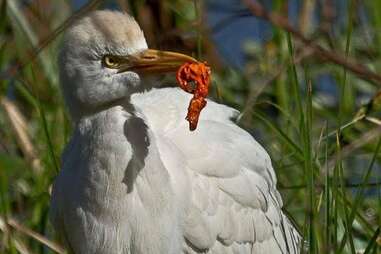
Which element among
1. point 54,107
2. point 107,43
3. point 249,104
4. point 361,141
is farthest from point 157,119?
point 54,107

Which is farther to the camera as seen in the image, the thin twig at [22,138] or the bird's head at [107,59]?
the thin twig at [22,138]

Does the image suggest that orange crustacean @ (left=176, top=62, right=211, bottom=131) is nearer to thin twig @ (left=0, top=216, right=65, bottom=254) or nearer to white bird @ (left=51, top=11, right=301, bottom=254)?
white bird @ (left=51, top=11, right=301, bottom=254)

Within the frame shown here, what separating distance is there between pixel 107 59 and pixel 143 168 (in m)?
0.41

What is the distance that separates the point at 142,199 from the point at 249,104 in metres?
0.50

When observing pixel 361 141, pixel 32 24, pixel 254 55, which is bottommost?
pixel 254 55

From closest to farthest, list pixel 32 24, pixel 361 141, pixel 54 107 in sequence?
1. pixel 361 141
2. pixel 54 107
3. pixel 32 24

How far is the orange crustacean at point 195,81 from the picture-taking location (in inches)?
146

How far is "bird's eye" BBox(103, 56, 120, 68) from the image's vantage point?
12.6 feet

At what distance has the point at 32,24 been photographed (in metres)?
7.20

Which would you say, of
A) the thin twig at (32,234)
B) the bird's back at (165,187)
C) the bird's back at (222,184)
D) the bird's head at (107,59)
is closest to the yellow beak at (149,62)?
the bird's head at (107,59)

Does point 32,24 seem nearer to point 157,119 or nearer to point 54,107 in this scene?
point 54,107

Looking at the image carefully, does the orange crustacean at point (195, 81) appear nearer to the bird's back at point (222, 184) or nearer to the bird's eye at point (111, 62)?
the bird's eye at point (111, 62)

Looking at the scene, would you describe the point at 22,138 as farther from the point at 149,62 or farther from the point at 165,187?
the point at 149,62

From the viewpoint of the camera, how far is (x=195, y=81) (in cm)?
374
